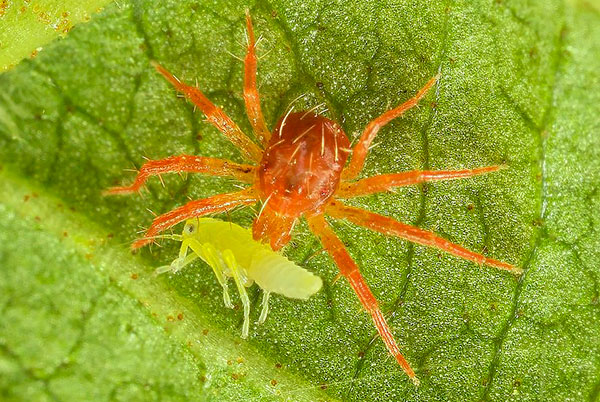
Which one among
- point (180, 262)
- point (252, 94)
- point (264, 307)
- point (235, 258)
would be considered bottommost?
point (180, 262)

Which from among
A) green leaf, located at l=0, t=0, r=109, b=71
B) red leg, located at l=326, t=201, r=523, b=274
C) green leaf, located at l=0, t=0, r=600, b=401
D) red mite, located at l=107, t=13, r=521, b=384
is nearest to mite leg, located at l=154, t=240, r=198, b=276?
green leaf, located at l=0, t=0, r=600, b=401

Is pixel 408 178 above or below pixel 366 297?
above

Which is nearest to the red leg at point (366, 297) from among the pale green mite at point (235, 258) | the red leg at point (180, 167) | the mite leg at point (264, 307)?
the pale green mite at point (235, 258)

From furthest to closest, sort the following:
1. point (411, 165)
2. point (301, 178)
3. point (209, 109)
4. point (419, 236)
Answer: point (411, 165), point (301, 178), point (209, 109), point (419, 236)

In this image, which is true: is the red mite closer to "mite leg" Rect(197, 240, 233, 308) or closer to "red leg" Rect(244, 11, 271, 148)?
"red leg" Rect(244, 11, 271, 148)

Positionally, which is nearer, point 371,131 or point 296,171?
point 371,131

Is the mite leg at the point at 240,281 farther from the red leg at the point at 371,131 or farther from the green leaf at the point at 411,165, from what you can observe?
the red leg at the point at 371,131

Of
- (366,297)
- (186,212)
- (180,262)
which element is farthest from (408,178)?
(180,262)

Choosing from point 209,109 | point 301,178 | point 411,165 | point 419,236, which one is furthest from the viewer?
point 411,165

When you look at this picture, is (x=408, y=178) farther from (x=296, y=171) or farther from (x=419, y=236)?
(x=296, y=171)
